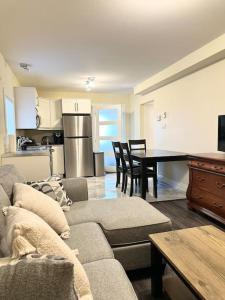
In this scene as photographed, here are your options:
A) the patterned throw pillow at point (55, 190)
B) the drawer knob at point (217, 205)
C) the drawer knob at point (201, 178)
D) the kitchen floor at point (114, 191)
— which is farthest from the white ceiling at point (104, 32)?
the kitchen floor at point (114, 191)

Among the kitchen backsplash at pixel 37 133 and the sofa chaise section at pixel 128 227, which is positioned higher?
the kitchen backsplash at pixel 37 133

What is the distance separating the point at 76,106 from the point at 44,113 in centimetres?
87

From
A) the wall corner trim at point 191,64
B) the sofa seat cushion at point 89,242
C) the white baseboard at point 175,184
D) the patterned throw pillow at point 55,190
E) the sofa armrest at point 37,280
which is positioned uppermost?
the wall corner trim at point 191,64

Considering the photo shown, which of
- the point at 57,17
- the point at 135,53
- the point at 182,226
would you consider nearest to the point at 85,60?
the point at 135,53

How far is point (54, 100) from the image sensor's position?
20.0 feet

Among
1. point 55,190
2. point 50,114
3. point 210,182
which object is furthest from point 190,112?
point 50,114

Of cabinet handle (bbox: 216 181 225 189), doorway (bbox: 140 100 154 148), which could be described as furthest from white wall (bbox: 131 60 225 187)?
cabinet handle (bbox: 216 181 225 189)

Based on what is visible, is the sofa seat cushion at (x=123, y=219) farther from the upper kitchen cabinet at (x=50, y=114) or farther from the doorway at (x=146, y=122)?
the doorway at (x=146, y=122)

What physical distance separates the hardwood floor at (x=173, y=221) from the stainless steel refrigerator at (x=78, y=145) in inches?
114

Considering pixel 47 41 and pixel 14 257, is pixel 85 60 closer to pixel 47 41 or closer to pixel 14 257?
pixel 47 41

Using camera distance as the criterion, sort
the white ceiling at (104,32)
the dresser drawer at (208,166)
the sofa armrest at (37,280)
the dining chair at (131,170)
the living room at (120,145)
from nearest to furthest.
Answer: the sofa armrest at (37,280), the living room at (120,145), the white ceiling at (104,32), the dresser drawer at (208,166), the dining chair at (131,170)

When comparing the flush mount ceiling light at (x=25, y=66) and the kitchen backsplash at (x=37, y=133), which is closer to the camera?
the flush mount ceiling light at (x=25, y=66)

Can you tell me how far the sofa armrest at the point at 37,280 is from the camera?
672mm

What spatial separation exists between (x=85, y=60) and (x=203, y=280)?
3598 mm
